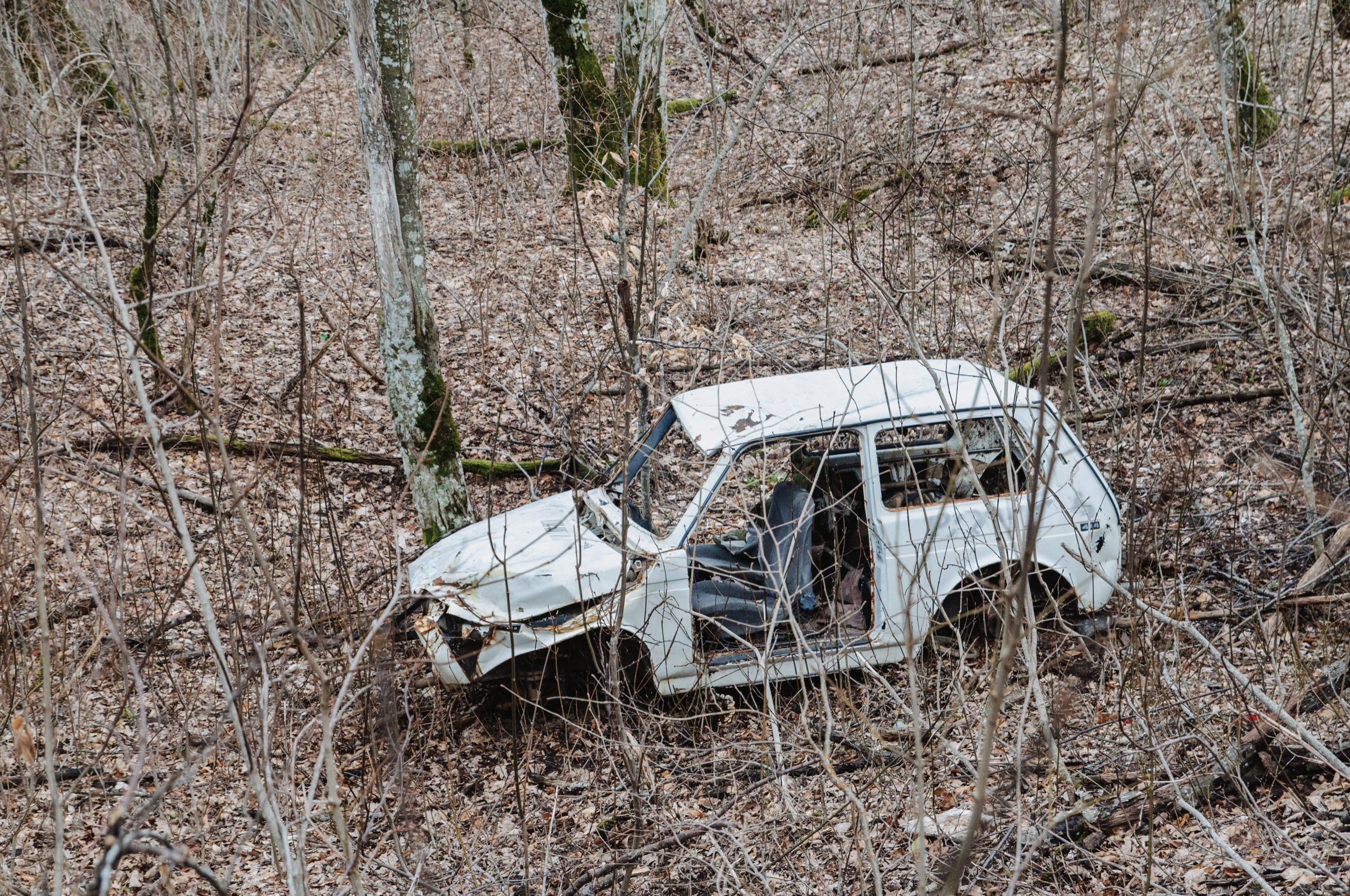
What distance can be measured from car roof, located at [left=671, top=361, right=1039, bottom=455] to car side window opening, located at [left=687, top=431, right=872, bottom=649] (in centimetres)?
11

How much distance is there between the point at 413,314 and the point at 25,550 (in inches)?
100

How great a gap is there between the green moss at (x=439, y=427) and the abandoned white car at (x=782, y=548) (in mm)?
1070

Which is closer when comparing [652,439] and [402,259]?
[652,439]

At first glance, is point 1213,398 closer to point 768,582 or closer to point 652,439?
point 768,582

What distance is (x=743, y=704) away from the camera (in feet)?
17.4

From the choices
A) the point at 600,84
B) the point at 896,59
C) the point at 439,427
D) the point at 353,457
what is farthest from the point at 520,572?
Result: the point at 896,59

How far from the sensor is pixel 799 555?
16.7ft

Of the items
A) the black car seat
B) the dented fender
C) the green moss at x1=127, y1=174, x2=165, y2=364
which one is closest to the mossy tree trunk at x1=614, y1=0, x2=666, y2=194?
the green moss at x1=127, y1=174, x2=165, y2=364

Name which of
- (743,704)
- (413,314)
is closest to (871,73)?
(413,314)

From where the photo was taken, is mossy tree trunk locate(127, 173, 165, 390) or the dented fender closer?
the dented fender

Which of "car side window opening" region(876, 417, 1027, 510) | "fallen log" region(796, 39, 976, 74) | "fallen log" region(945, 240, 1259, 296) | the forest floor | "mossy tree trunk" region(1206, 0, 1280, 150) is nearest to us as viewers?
the forest floor

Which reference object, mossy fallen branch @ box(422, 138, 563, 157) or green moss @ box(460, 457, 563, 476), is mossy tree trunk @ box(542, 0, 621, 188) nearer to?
mossy fallen branch @ box(422, 138, 563, 157)

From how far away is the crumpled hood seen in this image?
4.86m

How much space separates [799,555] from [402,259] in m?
3.15
